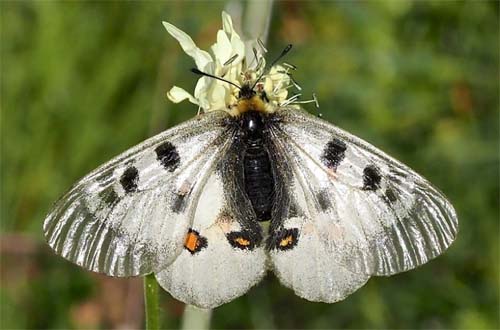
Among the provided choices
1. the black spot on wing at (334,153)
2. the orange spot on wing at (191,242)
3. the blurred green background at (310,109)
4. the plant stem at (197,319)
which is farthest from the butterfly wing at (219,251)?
the blurred green background at (310,109)

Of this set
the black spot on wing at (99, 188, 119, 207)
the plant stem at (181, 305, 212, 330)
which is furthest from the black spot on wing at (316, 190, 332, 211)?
the black spot on wing at (99, 188, 119, 207)

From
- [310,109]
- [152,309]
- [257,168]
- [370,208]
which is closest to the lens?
[152,309]

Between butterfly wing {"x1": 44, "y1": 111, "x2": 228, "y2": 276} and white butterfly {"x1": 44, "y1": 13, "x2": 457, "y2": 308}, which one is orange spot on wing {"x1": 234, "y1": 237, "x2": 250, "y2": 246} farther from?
butterfly wing {"x1": 44, "y1": 111, "x2": 228, "y2": 276}

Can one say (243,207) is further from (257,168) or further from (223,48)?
(223,48)

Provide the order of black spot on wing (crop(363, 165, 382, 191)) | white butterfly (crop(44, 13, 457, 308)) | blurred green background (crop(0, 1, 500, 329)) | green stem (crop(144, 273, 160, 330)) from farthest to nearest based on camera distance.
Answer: blurred green background (crop(0, 1, 500, 329)), black spot on wing (crop(363, 165, 382, 191)), white butterfly (crop(44, 13, 457, 308)), green stem (crop(144, 273, 160, 330))

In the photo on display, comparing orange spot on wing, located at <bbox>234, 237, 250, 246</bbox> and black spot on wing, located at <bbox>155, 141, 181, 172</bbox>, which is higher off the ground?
black spot on wing, located at <bbox>155, 141, 181, 172</bbox>

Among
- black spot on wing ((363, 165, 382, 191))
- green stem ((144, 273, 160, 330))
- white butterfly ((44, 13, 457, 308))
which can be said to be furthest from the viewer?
black spot on wing ((363, 165, 382, 191))

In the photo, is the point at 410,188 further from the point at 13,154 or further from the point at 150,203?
the point at 13,154

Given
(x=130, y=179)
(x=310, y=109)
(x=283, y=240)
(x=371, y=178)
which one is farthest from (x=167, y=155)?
(x=310, y=109)
